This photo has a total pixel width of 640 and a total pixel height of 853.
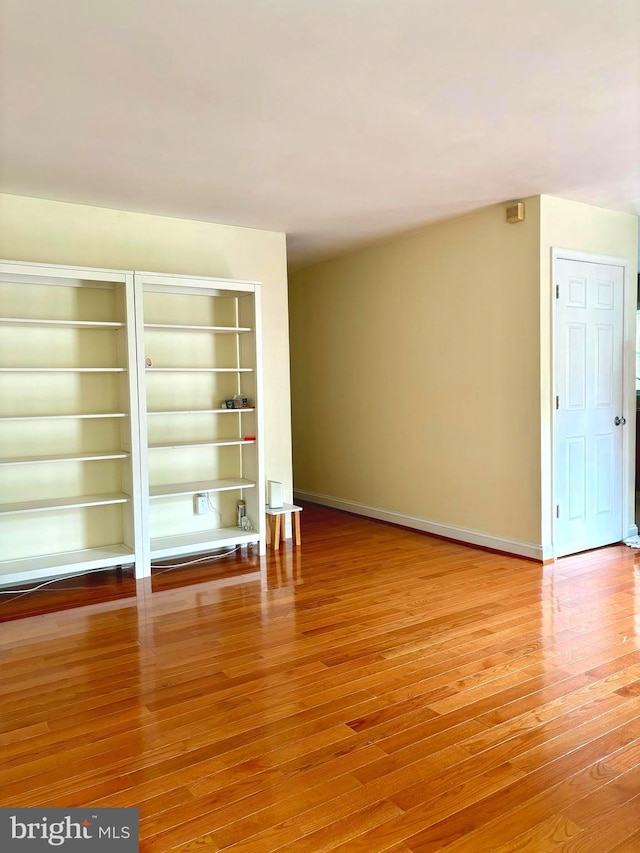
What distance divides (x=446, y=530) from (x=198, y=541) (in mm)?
2130

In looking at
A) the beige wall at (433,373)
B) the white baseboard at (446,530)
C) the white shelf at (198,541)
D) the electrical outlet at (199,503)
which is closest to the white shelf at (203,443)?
the electrical outlet at (199,503)

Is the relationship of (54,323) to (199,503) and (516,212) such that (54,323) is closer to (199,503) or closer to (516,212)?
(199,503)

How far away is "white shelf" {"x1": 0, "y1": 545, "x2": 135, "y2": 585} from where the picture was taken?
4.06 metres

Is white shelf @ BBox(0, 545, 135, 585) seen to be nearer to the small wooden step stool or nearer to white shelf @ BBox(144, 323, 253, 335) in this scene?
the small wooden step stool

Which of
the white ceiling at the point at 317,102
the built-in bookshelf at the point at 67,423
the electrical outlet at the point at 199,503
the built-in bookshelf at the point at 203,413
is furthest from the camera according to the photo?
the electrical outlet at the point at 199,503

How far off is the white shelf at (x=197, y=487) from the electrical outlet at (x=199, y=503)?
0.12m

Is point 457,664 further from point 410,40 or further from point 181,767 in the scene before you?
point 410,40

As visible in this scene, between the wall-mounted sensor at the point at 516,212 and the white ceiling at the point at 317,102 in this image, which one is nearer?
the white ceiling at the point at 317,102

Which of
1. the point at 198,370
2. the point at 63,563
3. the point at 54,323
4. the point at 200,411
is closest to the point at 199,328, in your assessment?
the point at 198,370

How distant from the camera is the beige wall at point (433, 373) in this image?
4746mm

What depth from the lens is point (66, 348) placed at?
177 inches

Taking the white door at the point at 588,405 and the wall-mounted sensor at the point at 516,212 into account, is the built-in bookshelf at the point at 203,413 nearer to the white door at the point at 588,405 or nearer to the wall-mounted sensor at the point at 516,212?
the wall-mounted sensor at the point at 516,212

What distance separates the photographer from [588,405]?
4895mm

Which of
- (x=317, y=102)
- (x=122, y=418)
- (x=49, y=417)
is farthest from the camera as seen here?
(x=122, y=418)
